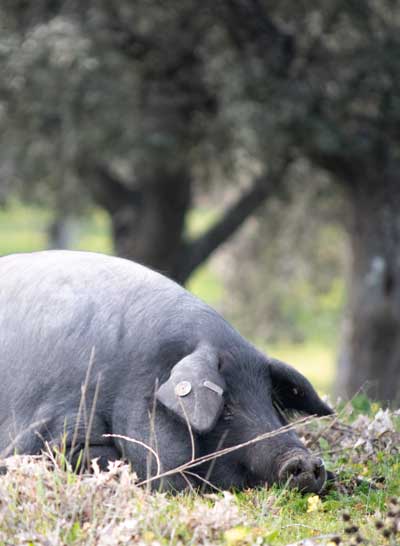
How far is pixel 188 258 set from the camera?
16234 millimetres

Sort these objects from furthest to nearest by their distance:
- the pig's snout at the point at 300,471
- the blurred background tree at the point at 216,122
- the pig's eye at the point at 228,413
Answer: the blurred background tree at the point at 216,122 < the pig's eye at the point at 228,413 < the pig's snout at the point at 300,471

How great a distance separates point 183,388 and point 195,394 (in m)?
0.06

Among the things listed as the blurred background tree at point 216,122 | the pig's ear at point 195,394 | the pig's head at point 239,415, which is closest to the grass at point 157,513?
the pig's head at point 239,415

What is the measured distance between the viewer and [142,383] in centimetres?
490

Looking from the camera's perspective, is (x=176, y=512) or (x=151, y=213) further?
(x=151, y=213)

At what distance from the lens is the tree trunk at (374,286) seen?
13.6 m

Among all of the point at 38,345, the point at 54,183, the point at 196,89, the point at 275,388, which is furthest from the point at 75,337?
the point at 54,183

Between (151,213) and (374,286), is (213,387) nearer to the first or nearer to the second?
(374,286)

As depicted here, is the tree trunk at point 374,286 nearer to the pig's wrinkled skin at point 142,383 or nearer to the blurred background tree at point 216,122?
the blurred background tree at point 216,122

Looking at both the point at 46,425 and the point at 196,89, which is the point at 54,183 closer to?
the point at 196,89

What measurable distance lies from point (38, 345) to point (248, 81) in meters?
7.80

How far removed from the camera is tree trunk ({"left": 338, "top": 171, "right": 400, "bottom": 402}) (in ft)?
44.7

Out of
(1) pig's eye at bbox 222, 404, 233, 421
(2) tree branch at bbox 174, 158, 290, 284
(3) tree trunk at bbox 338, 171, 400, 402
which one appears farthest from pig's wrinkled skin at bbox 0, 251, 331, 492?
(2) tree branch at bbox 174, 158, 290, 284

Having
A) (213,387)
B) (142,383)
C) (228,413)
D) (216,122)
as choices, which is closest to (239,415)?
(228,413)
